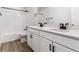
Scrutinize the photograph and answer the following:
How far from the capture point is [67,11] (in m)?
1.57

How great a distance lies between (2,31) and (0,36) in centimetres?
11

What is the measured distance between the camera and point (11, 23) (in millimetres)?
1830

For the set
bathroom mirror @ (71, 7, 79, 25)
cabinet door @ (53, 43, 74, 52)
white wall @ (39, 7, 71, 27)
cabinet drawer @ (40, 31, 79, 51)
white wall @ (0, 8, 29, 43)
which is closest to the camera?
cabinet drawer @ (40, 31, 79, 51)

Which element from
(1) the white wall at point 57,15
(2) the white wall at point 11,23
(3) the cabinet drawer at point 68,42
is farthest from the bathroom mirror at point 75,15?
(2) the white wall at point 11,23

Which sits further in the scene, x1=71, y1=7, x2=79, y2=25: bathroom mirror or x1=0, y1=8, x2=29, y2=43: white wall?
x1=0, y1=8, x2=29, y2=43: white wall

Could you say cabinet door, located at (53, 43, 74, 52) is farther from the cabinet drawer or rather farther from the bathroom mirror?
the bathroom mirror

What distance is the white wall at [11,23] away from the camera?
1.75m

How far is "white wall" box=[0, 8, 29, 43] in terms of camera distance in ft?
5.74

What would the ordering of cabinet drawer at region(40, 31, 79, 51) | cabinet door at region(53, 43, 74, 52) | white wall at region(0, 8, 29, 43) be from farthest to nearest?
white wall at region(0, 8, 29, 43), cabinet door at region(53, 43, 74, 52), cabinet drawer at region(40, 31, 79, 51)

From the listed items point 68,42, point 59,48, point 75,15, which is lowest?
point 59,48

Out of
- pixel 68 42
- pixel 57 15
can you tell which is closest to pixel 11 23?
pixel 57 15

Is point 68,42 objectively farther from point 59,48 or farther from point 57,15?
point 57,15

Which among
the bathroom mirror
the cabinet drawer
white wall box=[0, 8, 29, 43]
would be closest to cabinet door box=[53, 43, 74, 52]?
the cabinet drawer
